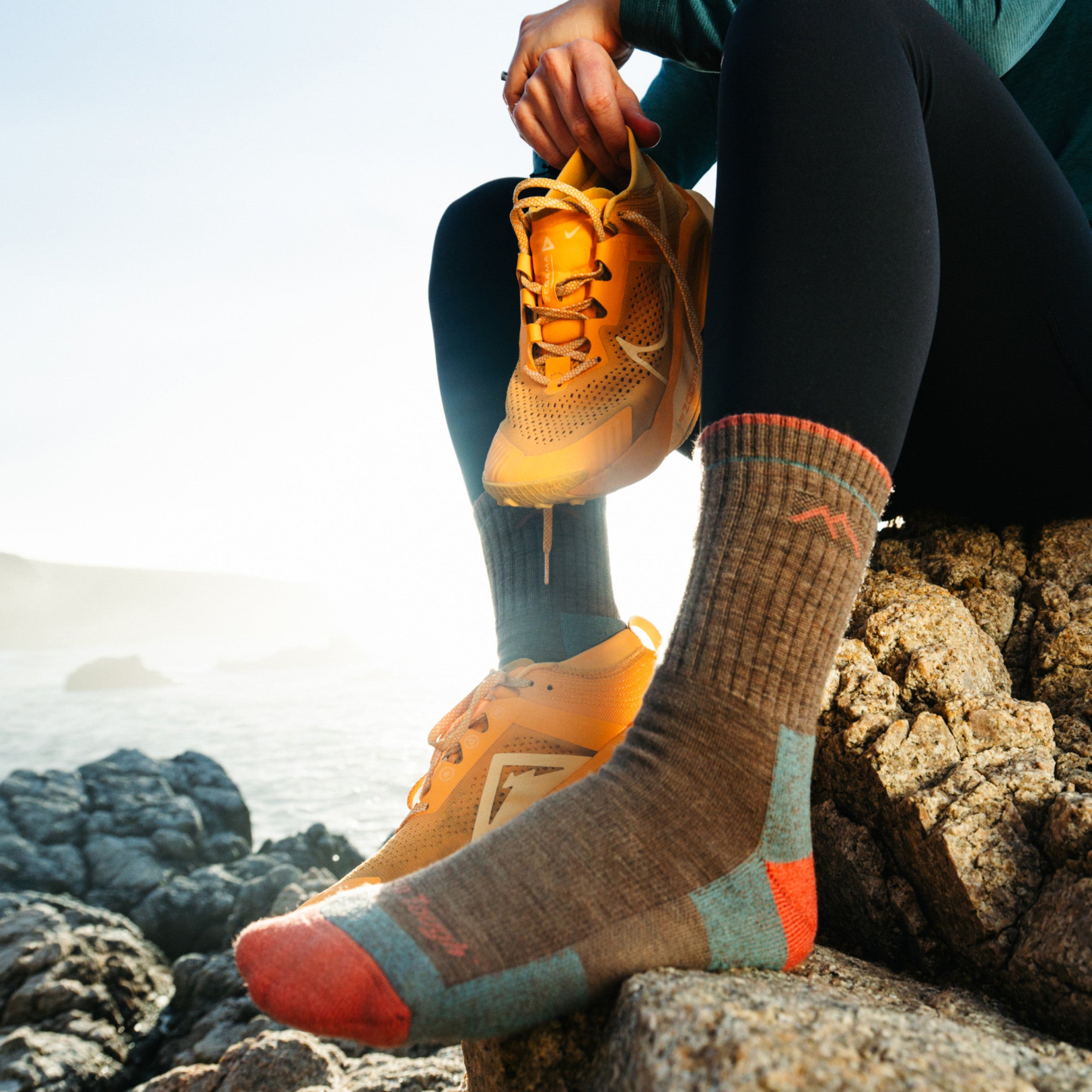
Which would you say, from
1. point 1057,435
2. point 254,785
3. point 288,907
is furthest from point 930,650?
point 254,785

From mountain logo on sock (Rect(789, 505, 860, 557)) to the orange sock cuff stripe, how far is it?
6 cm

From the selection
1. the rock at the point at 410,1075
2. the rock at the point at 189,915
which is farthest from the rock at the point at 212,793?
the rock at the point at 410,1075

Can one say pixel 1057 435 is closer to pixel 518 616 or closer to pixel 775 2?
pixel 775 2

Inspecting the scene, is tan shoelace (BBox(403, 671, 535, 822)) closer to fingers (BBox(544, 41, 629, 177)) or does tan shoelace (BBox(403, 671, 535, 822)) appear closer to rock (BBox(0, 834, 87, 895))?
fingers (BBox(544, 41, 629, 177))

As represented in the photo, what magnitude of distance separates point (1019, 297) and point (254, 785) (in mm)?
11058

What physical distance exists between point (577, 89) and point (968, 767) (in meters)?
0.96

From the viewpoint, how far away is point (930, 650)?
1.03 metres

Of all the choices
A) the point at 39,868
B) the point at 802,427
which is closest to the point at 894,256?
the point at 802,427

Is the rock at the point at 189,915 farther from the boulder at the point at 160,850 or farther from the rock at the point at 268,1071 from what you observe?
the rock at the point at 268,1071

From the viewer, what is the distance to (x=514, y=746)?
0.94 m

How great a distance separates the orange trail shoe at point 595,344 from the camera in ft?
3.13

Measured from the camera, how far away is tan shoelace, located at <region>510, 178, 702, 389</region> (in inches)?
37.9

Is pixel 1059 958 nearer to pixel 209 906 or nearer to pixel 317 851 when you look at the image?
pixel 209 906

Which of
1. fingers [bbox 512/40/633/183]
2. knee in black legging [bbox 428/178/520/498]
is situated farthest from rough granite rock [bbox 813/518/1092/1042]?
fingers [bbox 512/40/633/183]
